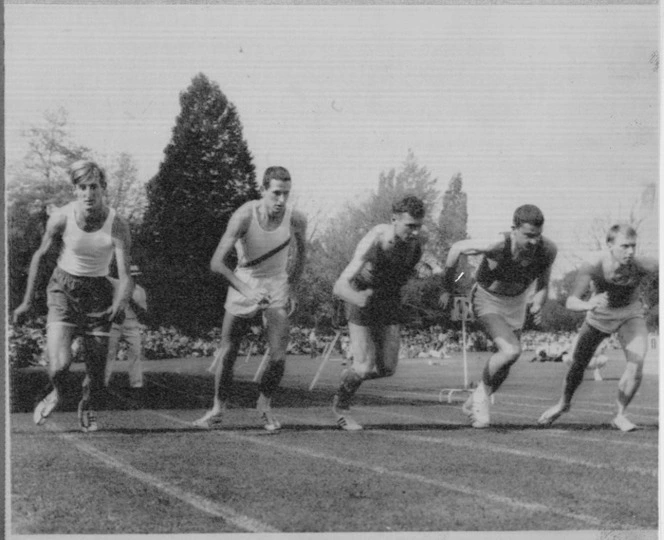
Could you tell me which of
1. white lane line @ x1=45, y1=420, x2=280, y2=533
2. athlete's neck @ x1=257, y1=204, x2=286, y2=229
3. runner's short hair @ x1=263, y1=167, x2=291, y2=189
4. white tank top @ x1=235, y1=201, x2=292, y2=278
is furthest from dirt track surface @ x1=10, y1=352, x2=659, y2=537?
runner's short hair @ x1=263, y1=167, x2=291, y2=189

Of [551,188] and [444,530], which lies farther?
[551,188]

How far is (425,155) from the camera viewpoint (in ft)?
19.1

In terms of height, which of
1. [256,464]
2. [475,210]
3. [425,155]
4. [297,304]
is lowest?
[256,464]

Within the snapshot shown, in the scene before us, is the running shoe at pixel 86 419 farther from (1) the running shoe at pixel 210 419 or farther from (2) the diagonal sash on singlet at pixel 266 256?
(2) the diagonal sash on singlet at pixel 266 256

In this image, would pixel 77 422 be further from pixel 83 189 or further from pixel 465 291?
pixel 465 291

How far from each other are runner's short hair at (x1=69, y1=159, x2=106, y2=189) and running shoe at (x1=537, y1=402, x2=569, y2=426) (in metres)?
3.35

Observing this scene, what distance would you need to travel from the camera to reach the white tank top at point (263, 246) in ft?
18.9

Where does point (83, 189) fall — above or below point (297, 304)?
above

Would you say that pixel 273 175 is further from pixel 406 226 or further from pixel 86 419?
pixel 86 419

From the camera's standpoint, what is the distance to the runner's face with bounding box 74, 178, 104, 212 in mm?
5723

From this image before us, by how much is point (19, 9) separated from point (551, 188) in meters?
3.70

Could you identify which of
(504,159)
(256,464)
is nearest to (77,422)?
(256,464)


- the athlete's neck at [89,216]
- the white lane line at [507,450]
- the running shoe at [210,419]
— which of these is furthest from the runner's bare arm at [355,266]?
the athlete's neck at [89,216]

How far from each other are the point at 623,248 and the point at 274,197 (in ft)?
7.77
